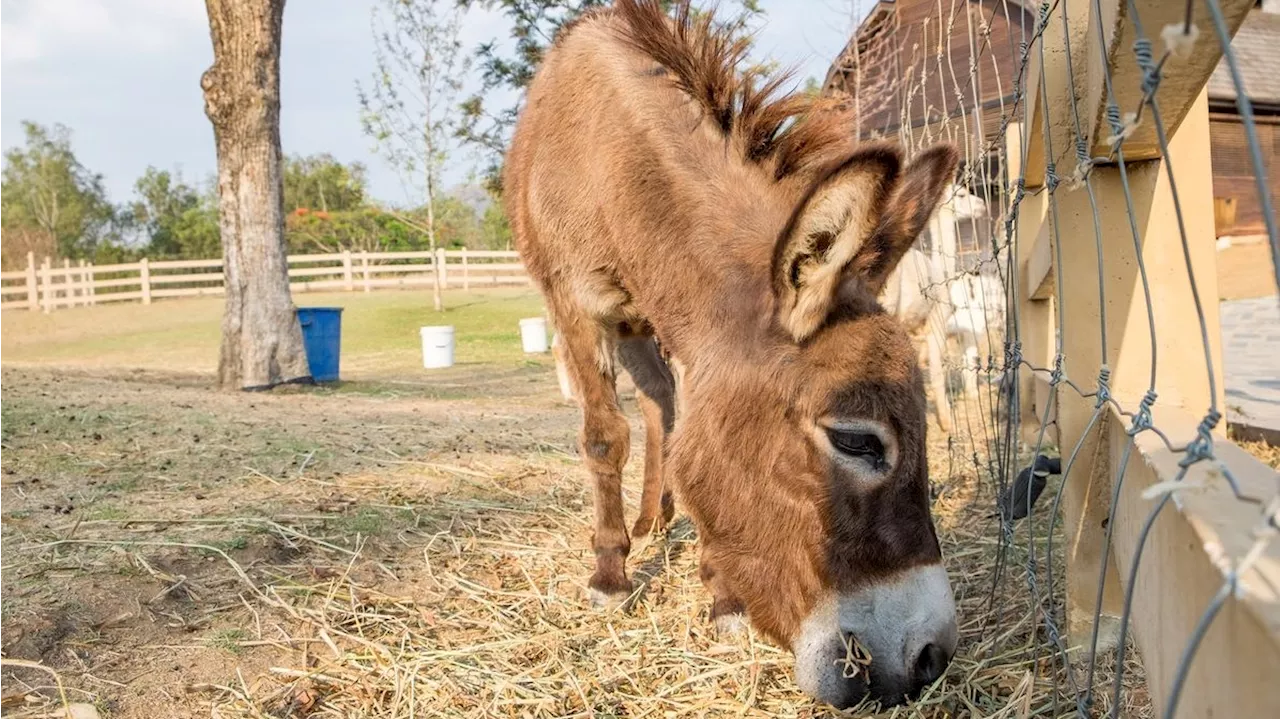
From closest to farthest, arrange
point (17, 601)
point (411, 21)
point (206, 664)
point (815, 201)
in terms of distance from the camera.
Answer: point (815, 201) → point (206, 664) → point (17, 601) → point (411, 21)

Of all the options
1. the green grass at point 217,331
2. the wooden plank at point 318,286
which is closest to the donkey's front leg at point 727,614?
the green grass at point 217,331

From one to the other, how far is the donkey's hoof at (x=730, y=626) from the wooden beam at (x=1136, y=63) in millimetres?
1714

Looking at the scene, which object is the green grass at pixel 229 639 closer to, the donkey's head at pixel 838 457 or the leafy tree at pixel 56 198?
the donkey's head at pixel 838 457

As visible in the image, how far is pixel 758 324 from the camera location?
7.70 feet

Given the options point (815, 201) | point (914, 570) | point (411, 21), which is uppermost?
point (411, 21)

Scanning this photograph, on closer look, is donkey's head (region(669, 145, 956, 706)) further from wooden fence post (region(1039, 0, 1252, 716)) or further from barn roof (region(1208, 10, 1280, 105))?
barn roof (region(1208, 10, 1280, 105))

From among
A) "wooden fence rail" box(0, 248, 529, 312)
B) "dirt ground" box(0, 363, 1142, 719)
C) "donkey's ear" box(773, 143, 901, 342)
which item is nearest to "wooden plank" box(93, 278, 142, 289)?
"wooden fence rail" box(0, 248, 529, 312)

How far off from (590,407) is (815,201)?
1664 millimetres

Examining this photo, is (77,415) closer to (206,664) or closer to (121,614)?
(121,614)

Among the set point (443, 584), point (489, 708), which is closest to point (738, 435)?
point (489, 708)

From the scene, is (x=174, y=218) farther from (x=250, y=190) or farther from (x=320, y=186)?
(x=250, y=190)

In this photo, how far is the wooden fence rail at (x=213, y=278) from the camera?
96.1 feet

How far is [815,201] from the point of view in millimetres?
2018

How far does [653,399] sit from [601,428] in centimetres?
95
